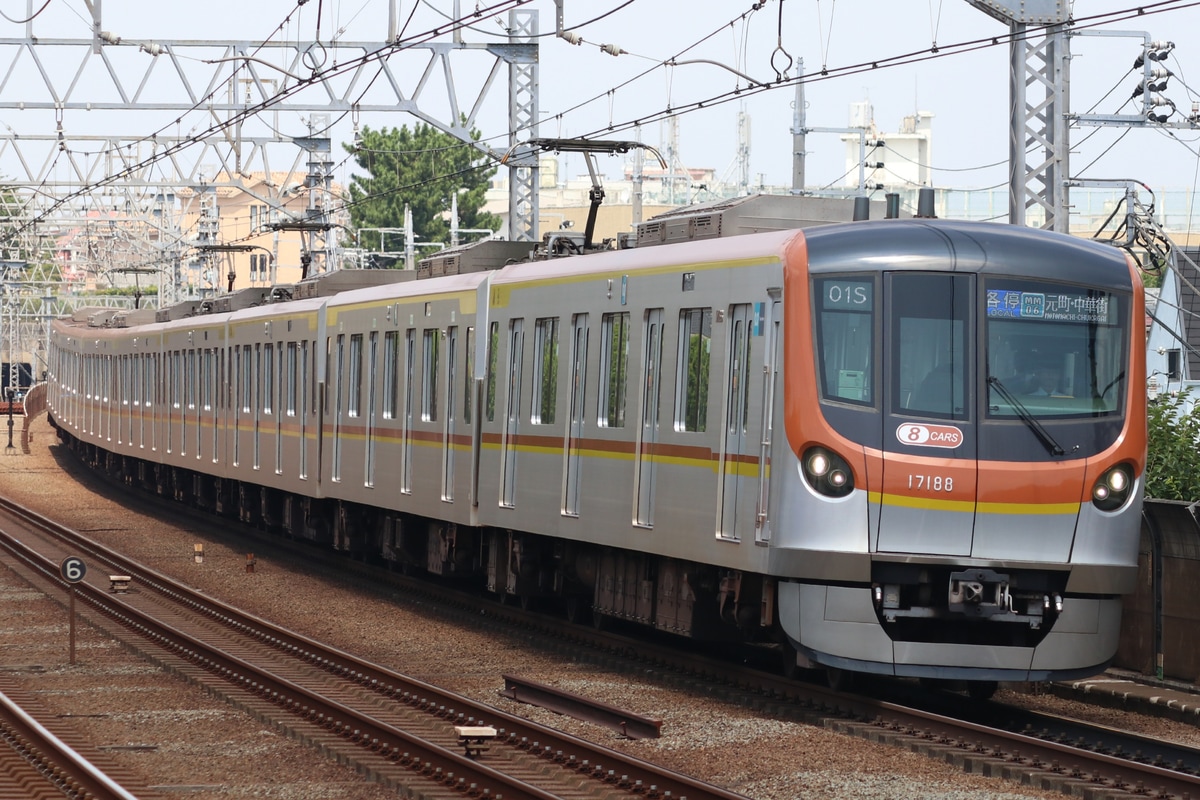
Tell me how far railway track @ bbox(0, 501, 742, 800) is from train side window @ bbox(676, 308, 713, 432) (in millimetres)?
2419

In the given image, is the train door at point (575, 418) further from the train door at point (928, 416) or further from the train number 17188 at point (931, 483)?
the train number 17188 at point (931, 483)

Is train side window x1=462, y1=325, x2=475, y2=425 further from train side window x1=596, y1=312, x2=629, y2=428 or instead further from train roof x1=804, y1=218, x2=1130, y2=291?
train roof x1=804, y1=218, x2=1130, y2=291

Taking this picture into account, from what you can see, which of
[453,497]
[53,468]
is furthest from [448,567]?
[53,468]

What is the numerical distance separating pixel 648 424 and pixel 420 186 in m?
72.2

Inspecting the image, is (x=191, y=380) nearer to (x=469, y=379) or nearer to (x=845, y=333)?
(x=469, y=379)

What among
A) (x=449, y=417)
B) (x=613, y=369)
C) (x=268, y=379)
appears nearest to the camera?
(x=613, y=369)

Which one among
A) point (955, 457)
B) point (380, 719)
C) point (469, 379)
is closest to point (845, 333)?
point (955, 457)

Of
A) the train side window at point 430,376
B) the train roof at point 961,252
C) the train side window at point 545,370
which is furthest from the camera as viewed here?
the train side window at point 430,376

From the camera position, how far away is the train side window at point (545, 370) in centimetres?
1512

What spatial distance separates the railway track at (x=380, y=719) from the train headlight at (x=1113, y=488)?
132 inches

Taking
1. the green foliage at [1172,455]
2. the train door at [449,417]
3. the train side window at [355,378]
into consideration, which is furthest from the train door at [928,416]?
the train side window at [355,378]

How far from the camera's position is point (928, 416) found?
1109cm

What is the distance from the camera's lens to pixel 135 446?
35.6 m

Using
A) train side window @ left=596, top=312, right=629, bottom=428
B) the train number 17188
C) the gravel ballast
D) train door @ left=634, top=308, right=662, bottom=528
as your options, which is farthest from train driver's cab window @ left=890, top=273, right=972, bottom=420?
train side window @ left=596, top=312, right=629, bottom=428
